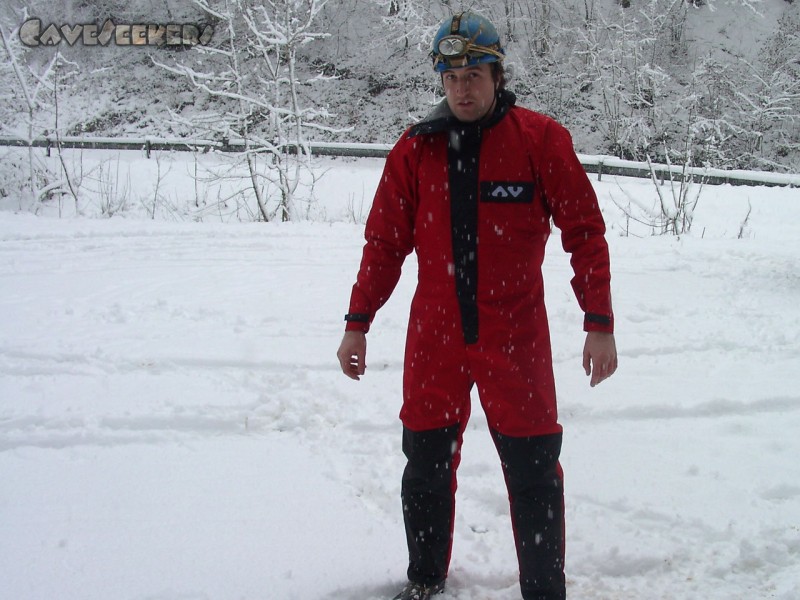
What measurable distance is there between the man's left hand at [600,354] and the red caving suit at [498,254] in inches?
1.3

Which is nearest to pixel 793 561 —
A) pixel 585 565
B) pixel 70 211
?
pixel 585 565

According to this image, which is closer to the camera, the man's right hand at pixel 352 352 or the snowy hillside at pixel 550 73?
the man's right hand at pixel 352 352

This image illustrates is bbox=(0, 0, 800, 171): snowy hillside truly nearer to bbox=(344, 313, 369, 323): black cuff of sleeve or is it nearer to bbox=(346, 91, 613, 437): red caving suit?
bbox=(344, 313, 369, 323): black cuff of sleeve

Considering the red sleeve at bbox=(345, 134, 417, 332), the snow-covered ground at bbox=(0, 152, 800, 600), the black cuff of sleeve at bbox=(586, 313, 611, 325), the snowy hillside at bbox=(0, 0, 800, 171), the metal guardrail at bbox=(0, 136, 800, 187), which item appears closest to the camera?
the black cuff of sleeve at bbox=(586, 313, 611, 325)

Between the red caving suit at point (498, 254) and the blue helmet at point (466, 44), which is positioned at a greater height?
the blue helmet at point (466, 44)

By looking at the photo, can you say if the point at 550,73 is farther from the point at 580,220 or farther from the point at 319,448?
the point at 580,220

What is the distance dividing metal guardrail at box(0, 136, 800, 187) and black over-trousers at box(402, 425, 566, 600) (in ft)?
23.5

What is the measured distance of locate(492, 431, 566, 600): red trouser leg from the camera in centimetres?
194

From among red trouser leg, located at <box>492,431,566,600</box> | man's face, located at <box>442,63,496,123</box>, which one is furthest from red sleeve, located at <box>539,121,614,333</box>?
red trouser leg, located at <box>492,431,566,600</box>

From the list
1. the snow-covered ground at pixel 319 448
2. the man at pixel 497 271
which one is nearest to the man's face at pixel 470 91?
the man at pixel 497 271

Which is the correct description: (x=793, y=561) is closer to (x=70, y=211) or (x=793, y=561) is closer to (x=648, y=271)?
(x=648, y=271)

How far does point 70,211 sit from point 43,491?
10580 millimetres

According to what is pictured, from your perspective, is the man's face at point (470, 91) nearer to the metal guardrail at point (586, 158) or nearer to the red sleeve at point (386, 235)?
the red sleeve at point (386, 235)

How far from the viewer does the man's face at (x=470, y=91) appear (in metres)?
1.92
